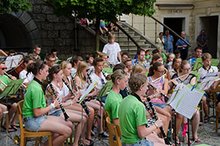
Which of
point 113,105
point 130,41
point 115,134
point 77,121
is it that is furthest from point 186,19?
point 115,134

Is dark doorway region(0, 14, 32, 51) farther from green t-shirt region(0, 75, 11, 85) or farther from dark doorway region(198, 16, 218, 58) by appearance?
dark doorway region(198, 16, 218, 58)

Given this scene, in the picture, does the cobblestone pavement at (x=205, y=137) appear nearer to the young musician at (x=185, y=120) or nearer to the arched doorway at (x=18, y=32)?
the young musician at (x=185, y=120)

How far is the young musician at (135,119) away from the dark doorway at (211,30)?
1627 cm

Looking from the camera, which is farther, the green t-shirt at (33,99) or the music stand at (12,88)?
the music stand at (12,88)

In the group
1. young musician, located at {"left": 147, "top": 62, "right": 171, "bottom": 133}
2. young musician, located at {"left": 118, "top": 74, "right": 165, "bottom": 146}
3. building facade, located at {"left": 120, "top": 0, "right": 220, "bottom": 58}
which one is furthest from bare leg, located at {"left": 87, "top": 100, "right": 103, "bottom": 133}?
building facade, located at {"left": 120, "top": 0, "right": 220, "bottom": 58}

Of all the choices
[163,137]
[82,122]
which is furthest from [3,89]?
[163,137]

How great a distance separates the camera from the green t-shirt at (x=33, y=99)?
632 cm

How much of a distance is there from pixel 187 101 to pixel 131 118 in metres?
1.07

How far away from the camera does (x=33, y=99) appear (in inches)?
249

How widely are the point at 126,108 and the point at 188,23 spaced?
16.9 m

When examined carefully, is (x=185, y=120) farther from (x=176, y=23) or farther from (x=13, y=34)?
(x=176, y=23)

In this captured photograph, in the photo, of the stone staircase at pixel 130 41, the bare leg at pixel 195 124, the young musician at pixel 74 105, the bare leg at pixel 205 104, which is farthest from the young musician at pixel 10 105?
the stone staircase at pixel 130 41

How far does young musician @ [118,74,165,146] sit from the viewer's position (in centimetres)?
521

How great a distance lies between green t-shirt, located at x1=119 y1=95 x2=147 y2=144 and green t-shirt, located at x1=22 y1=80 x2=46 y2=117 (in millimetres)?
1475
